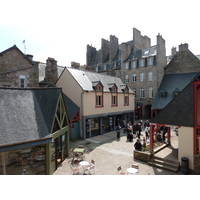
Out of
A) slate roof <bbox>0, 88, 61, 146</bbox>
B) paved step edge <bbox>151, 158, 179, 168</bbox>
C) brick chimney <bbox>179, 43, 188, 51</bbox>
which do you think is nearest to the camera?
slate roof <bbox>0, 88, 61, 146</bbox>

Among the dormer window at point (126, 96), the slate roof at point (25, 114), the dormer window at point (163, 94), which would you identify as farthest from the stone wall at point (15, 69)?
the dormer window at point (163, 94)

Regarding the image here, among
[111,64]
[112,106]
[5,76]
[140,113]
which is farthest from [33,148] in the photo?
[111,64]

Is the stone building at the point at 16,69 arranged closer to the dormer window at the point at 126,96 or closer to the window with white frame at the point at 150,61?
the dormer window at the point at 126,96

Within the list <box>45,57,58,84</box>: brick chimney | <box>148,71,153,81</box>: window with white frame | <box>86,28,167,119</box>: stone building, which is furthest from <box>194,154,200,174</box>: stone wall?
<box>148,71,153,81</box>: window with white frame

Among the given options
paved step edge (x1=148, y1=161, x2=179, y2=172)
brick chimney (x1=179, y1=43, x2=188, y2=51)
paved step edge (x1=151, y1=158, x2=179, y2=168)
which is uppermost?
brick chimney (x1=179, y1=43, x2=188, y2=51)

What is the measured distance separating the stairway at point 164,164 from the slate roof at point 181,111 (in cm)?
259

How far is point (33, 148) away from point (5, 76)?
10784 mm

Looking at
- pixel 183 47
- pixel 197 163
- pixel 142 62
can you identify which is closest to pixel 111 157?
pixel 197 163

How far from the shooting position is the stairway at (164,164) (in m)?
8.95

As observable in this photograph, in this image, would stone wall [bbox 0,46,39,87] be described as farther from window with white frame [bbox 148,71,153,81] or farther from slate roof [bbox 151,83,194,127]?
window with white frame [bbox 148,71,153,81]

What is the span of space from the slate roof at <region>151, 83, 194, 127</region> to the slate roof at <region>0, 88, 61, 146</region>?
7.31m

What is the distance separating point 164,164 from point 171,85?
19.6 m

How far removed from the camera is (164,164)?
9398 mm

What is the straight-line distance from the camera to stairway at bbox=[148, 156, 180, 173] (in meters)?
8.95
